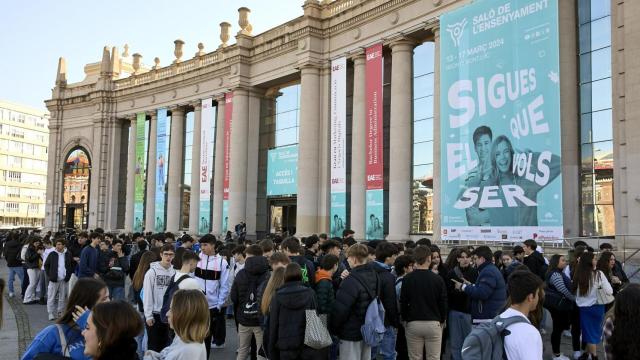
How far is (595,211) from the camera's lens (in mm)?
18031

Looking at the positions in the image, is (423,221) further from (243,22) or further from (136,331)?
(136,331)

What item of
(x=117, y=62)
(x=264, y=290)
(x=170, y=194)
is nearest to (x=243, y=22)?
(x=170, y=194)

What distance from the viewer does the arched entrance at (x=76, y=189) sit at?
149 feet

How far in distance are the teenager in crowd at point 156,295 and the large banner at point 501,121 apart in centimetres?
1318

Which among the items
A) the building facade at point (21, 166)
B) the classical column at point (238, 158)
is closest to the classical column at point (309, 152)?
the classical column at point (238, 158)

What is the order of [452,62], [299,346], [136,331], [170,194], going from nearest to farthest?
[136,331]
[299,346]
[452,62]
[170,194]

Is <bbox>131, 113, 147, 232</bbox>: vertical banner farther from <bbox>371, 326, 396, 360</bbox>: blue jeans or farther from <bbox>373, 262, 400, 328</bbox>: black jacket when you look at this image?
<bbox>373, 262, 400, 328</bbox>: black jacket

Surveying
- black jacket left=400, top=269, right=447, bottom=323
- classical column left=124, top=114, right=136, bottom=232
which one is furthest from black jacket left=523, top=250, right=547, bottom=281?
classical column left=124, top=114, right=136, bottom=232

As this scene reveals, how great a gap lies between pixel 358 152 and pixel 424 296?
18.9 meters

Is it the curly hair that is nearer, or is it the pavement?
the curly hair

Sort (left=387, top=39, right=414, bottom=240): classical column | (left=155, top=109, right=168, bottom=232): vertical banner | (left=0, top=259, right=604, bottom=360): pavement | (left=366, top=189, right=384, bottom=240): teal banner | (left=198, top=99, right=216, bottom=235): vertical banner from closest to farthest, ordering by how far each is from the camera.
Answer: (left=0, top=259, right=604, bottom=360): pavement → (left=387, top=39, right=414, bottom=240): classical column → (left=366, top=189, right=384, bottom=240): teal banner → (left=198, top=99, right=216, bottom=235): vertical banner → (left=155, top=109, right=168, bottom=232): vertical banner

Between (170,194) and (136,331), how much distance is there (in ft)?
118

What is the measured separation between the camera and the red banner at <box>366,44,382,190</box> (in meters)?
24.7

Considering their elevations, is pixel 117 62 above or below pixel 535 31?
above
